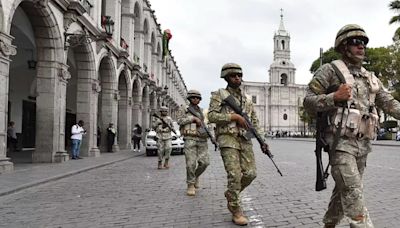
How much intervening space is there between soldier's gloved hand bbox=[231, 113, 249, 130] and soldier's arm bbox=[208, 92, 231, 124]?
0.06 meters

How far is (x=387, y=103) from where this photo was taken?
3838 mm

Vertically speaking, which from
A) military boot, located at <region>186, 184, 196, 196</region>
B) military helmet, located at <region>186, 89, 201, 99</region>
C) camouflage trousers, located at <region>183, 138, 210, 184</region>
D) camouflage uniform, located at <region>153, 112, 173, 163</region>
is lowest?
military boot, located at <region>186, 184, 196, 196</region>

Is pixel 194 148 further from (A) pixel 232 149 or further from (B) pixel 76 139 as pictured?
(B) pixel 76 139

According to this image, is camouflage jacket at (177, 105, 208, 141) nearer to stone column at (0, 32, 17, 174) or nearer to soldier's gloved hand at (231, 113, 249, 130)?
soldier's gloved hand at (231, 113, 249, 130)

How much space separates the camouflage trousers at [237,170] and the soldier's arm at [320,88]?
162 centimetres

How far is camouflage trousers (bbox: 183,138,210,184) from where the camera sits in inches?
309

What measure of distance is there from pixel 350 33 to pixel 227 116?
1.98m

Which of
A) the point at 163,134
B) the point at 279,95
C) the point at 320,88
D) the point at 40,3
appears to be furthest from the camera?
the point at 279,95

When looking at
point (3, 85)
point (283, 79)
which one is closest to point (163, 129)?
point (3, 85)

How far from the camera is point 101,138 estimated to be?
73.2 feet

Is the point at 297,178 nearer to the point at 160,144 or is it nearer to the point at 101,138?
the point at 160,144

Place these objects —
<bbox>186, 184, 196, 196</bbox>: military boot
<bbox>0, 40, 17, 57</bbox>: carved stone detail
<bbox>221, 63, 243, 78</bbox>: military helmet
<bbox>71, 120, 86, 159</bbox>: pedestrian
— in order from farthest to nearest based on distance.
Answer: <bbox>71, 120, 86, 159</bbox>: pedestrian < <bbox>0, 40, 17, 57</bbox>: carved stone detail < <bbox>186, 184, 196, 196</bbox>: military boot < <bbox>221, 63, 243, 78</bbox>: military helmet

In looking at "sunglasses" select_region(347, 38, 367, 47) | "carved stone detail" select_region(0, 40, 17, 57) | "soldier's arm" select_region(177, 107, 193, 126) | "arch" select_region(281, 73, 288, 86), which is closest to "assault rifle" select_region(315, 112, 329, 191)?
"sunglasses" select_region(347, 38, 367, 47)

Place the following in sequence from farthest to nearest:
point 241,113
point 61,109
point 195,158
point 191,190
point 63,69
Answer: point 61,109 → point 63,69 → point 195,158 → point 191,190 → point 241,113
